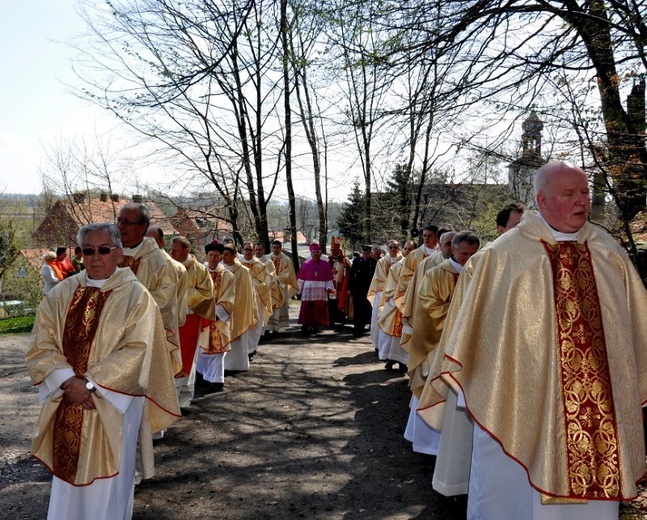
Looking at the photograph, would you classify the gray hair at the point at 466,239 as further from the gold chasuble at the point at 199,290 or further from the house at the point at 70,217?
the house at the point at 70,217

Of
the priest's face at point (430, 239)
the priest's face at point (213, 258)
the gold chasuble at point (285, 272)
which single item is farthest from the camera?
the gold chasuble at point (285, 272)

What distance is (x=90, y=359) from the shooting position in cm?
402

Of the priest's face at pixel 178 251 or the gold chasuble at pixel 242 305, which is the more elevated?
the priest's face at pixel 178 251

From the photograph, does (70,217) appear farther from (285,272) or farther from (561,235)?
(561,235)

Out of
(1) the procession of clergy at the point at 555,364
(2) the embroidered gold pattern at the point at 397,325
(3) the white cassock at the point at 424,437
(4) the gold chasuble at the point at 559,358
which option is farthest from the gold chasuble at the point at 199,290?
(4) the gold chasuble at the point at 559,358

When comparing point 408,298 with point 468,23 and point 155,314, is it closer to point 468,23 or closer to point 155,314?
point 468,23

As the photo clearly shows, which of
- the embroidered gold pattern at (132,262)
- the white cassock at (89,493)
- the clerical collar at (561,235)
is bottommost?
the white cassock at (89,493)

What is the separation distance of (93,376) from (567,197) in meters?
2.97

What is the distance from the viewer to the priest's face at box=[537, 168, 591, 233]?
135 inches

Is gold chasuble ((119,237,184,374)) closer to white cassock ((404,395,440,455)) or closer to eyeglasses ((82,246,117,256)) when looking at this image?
eyeglasses ((82,246,117,256))

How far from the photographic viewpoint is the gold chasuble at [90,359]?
391 cm

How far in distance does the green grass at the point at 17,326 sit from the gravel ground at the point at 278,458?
503 centimetres

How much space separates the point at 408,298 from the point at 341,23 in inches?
128

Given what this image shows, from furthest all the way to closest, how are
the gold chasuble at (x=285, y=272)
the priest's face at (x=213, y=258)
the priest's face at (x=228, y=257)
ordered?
the gold chasuble at (x=285, y=272) < the priest's face at (x=228, y=257) < the priest's face at (x=213, y=258)
